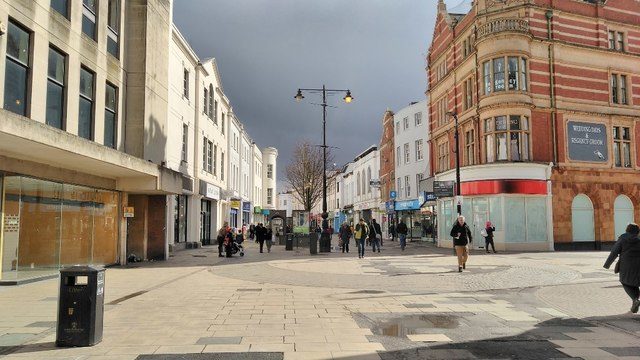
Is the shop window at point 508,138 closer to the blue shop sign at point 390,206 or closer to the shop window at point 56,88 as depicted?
the blue shop sign at point 390,206

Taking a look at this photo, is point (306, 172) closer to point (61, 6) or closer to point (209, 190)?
point (209, 190)

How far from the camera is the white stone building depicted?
41.2 m

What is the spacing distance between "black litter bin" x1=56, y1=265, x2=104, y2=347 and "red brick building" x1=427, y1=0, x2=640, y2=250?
80.6 feet

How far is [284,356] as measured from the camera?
5848mm

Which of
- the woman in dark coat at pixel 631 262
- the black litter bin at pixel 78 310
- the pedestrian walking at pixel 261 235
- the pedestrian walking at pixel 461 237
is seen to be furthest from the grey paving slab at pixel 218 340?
the pedestrian walking at pixel 261 235

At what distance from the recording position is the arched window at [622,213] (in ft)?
96.7

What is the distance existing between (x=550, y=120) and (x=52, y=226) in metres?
26.0

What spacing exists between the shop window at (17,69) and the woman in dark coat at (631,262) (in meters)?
13.3

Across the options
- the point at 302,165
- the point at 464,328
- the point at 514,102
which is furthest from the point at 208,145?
the point at 464,328

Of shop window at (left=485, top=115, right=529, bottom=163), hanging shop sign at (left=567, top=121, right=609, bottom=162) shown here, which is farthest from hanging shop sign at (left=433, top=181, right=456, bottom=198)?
hanging shop sign at (left=567, top=121, right=609, bottom=162)

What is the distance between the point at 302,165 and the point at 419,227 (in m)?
18.8

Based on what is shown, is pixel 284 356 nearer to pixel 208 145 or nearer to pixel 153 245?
pixel 153 245

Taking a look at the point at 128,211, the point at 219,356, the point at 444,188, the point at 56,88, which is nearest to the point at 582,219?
the point at 444,188

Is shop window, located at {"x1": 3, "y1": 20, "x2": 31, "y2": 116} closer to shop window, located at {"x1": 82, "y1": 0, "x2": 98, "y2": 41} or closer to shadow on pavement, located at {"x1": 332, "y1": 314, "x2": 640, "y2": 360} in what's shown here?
shop window, located at {"x1": 82, "y1": 0, "x2": 98, "y2": 41}
